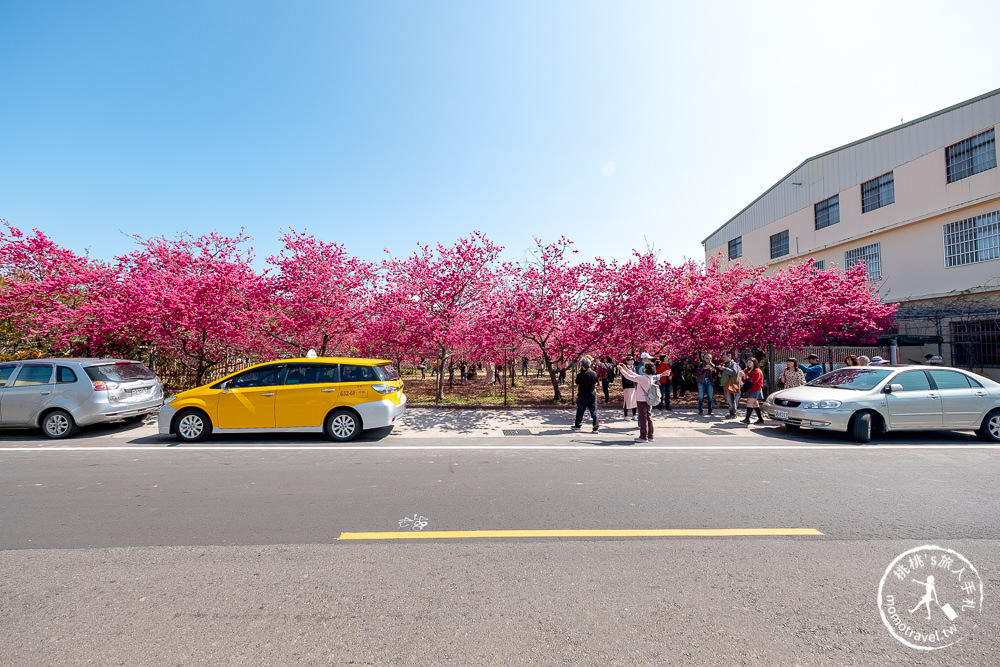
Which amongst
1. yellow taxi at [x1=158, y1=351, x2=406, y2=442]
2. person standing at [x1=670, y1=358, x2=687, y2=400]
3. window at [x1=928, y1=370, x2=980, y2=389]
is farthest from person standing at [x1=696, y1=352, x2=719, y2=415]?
yellow taxi at [x1=158, y1=351, x2=406, y2=442]

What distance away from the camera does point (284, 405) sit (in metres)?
8.59

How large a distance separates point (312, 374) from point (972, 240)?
24.6 meters

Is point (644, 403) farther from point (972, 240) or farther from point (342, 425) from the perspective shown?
point (972, 240)

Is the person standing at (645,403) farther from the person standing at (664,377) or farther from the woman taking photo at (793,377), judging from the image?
the woman taking photo at (793,377)

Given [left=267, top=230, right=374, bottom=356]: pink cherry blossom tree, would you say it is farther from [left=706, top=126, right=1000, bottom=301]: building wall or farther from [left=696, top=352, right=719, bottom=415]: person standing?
[left=706, top=126, right=1000, bottom=301]: building wall

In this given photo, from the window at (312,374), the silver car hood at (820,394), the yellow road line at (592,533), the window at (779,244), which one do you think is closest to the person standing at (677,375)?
the silver car hood at (820,394)

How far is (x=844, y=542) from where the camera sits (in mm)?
3852

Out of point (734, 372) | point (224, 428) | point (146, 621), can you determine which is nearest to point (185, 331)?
point (224, 428)

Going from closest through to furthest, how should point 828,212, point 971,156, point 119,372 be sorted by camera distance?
1. point 119,372
2. point 971,156
3. point 828,212

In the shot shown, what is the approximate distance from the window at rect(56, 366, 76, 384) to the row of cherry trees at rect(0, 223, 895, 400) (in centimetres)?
410

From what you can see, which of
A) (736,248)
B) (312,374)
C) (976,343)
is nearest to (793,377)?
(976,343)

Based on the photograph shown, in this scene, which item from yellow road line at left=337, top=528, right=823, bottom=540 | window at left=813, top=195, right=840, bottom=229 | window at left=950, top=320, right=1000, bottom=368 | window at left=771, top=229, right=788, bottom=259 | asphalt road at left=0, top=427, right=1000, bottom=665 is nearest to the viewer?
asphalt road at left=0, top=427, right=1000, bottom=665

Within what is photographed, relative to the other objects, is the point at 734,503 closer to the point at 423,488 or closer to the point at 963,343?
the point at 423,488

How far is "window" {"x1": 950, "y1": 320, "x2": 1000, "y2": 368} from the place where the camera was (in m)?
15.9
